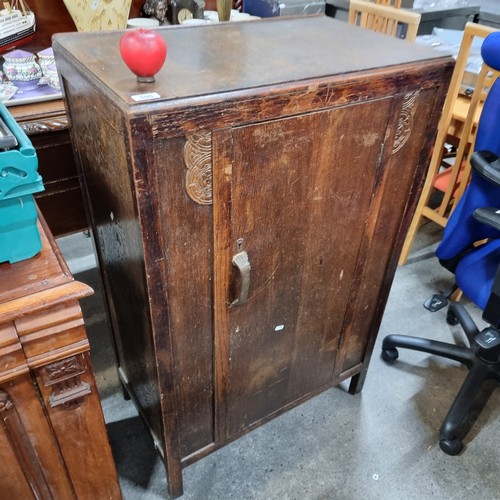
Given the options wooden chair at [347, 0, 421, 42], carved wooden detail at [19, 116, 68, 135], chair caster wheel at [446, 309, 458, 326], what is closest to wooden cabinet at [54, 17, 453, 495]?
carved wooden detail at [19, 116, 68, 135]

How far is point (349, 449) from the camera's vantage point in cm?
150

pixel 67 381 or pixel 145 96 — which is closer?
pixel 145 96

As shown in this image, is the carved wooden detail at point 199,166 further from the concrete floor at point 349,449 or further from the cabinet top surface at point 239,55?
the concrete floor at point 349,449

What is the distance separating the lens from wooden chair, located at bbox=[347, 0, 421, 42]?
176cm

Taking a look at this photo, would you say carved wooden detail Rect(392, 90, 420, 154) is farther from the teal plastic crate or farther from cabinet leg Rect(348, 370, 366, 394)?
cabinet leg Rect(348, 370, 366, 394)

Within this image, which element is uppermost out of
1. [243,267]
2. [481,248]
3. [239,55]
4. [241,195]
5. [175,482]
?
[239,55]

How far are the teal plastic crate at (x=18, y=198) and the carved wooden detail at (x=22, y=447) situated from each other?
260 mm

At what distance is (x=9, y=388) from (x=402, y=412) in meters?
1.28

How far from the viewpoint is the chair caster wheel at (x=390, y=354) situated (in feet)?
→ 5.86

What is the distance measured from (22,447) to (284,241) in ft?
2.23

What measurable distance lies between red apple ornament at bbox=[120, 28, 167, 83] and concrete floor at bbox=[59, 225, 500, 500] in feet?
3.88

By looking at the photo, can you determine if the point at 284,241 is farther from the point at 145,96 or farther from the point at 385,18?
the point at 385,18

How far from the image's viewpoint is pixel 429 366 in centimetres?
180

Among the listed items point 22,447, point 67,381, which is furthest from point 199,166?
point 22,447
